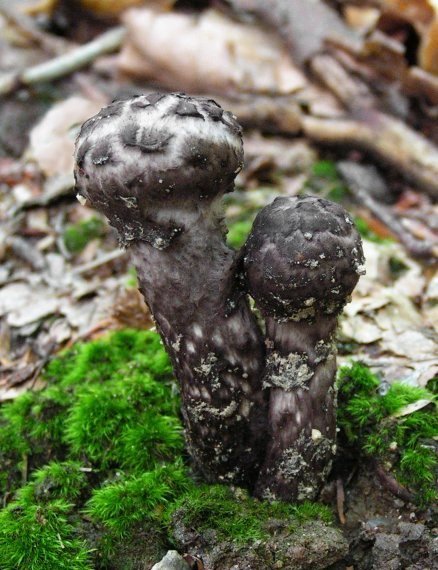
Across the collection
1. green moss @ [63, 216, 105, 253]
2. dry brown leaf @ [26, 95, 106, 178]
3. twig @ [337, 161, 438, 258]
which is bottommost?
green moss @ [63, 216, 105, 253]

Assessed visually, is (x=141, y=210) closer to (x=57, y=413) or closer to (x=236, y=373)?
(x=236, y=373)

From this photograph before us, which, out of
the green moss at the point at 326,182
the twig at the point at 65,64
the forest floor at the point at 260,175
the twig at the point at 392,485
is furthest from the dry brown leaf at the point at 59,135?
the twig at the point at 392,485

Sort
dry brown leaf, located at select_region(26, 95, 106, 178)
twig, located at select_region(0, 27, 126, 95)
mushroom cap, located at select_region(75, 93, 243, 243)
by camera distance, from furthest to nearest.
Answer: twig, located at select_region(0, 27, 126, 95) → dry brown leaf, located at select_region(26, 95, 106, 178) → mushroom cap, located at select_region(75, 93, 243, 243)

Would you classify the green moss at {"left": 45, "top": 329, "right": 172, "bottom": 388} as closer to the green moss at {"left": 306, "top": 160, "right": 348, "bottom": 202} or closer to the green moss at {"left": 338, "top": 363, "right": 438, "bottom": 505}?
the green moss at {"left": 338, "top": 363, "right": 438, "bottom": 505}

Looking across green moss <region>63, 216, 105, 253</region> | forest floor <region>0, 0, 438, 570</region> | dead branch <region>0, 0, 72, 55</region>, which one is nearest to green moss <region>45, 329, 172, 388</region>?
forest floor <region>0, 0, 438, 570</region>

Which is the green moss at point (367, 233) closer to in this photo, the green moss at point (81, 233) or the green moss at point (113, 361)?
the green moss at point (113, 361)
